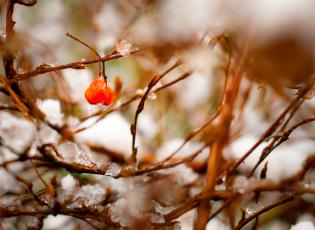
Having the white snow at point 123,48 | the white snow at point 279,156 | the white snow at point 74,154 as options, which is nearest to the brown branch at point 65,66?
the white snow at point 123,48

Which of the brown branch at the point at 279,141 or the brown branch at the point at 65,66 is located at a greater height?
the brown branch at the point at 65,66

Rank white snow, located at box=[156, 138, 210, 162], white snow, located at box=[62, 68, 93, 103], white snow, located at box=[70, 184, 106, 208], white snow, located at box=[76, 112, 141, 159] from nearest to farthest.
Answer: white snow, located at box=[70, 184, 106, 208] < white snow, located at box=[156, 138, 210, 162] < white snow, located at box=[76, 112, 141, 159] < white snow, located at box=[62, 68, 93, 103]

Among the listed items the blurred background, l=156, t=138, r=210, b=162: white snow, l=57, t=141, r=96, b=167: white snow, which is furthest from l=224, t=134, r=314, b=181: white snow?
l=57, t=141, r=96, b=167: white snow

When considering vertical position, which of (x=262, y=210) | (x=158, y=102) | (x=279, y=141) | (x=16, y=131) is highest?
(x=158, y=102)

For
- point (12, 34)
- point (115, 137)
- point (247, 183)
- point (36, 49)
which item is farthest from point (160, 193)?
point (36, 49)

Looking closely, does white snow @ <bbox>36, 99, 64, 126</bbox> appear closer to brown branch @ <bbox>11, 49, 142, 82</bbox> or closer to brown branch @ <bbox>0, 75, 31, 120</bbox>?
brown branch @ <bbox>0, 75, 31, 120</bbox>

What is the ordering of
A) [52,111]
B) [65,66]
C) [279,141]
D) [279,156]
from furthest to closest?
[279,156] < [52,111] < [279,141] < [65,66]

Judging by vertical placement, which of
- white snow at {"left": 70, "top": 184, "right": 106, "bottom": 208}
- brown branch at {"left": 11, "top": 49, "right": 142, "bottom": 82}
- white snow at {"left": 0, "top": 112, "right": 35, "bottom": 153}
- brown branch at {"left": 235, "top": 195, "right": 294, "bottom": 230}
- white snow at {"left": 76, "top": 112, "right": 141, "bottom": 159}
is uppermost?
white snow at {"left": 76, "top": 112, "right": 141, "bottom": 159}

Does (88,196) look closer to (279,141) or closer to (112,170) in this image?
(112,170)

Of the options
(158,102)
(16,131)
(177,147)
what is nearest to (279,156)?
(177,147)

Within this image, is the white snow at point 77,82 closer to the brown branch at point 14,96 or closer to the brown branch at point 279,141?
the brown branch at point 14,96

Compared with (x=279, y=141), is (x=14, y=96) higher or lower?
higher

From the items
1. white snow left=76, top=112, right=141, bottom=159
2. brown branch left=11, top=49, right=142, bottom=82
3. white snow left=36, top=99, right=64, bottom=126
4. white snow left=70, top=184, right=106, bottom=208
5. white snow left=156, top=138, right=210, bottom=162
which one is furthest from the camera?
white snow left=76, top=112, right=141, bottom=159
